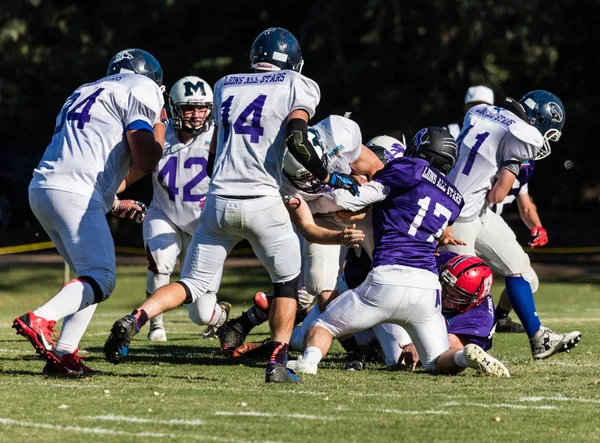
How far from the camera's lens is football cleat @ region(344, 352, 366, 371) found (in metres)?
7.28

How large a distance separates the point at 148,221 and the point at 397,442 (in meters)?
5.03

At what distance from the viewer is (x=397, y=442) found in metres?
4.53

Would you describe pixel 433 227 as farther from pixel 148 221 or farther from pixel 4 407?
pixel 148 221

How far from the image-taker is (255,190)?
6438 mm

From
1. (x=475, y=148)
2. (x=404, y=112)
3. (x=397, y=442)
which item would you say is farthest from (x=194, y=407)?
(x=404, y=112)

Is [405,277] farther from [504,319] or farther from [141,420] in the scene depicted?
[504,319]

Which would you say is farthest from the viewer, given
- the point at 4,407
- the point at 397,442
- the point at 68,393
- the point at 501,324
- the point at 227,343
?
the point at 501,324

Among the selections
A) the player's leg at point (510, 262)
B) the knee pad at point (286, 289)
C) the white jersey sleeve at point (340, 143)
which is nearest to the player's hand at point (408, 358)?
the knee pad at point (286, 289)

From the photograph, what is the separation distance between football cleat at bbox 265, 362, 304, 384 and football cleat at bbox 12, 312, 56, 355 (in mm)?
1174

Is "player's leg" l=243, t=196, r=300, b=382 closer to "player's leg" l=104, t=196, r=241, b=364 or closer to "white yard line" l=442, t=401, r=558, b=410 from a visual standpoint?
"player's leg" l=104, t=196, r=241, b=364

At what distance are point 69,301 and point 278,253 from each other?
3.90 ft

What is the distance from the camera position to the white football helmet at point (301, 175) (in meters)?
6.67

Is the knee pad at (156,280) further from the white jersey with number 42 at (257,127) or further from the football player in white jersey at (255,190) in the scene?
the white jersey with number 42 at (257,127)

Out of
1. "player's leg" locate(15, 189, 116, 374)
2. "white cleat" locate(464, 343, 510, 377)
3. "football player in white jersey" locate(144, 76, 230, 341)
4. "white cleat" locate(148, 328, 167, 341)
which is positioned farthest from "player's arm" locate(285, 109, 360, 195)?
"white cleat" locate(148, 328, 167, 341)
